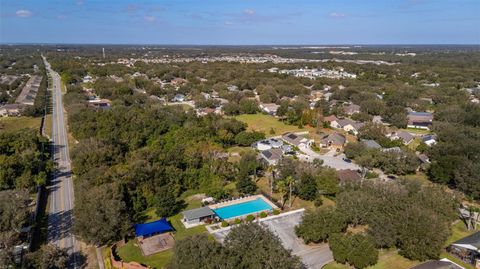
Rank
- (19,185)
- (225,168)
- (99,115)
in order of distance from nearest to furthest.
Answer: (19,185)
(225,168)
(99,115)

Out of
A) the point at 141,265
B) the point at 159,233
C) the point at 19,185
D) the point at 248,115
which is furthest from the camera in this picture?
the point at 248,115

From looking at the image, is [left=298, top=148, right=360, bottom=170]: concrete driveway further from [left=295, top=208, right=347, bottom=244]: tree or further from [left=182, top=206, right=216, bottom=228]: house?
[left=182, top=206, right=216, bottom=228]: house

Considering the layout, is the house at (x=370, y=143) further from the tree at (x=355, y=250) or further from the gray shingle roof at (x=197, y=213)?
the gray shingle roof at (x=197, y=213)

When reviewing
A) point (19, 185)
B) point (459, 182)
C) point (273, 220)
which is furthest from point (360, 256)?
point (19, 185)

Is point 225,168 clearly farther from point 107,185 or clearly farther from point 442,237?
point 442,237

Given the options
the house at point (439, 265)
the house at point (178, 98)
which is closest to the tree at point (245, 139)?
the house at point (439, 265)

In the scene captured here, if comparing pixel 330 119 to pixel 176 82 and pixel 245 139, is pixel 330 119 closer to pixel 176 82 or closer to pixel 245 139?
pixel 245 139

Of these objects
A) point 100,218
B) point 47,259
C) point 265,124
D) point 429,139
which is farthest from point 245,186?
point 429,139
